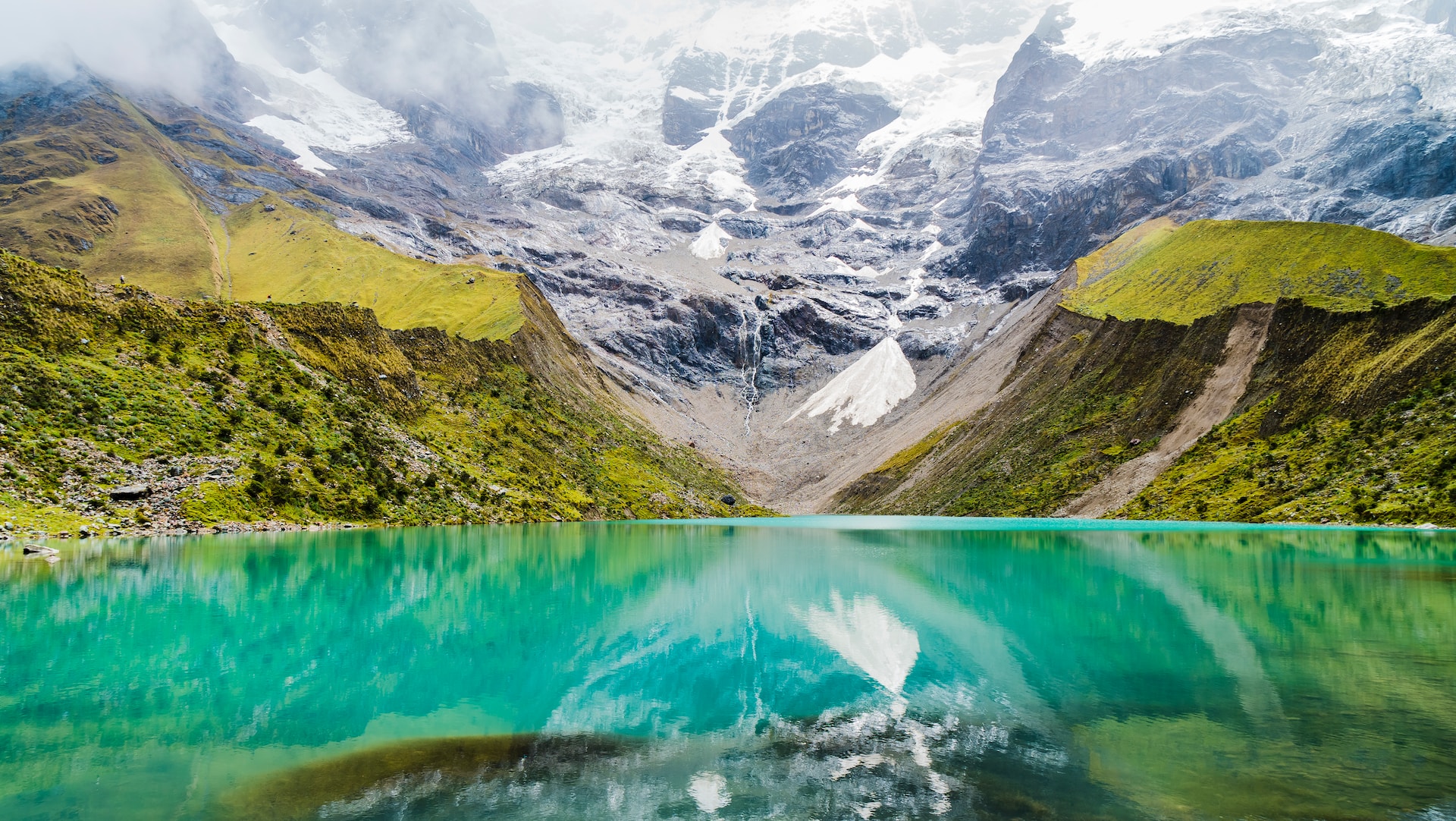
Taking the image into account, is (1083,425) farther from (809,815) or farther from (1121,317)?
(809,815)

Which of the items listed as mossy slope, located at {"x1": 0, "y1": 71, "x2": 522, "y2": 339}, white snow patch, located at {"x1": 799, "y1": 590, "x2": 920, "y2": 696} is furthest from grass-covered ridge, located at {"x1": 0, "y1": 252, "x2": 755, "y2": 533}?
white snow patch, located at {"x1": 799, "y1": 590, "x2": 920, "y2": 696}

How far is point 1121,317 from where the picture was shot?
14562cm

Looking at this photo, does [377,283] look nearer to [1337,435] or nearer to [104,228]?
[104,228]

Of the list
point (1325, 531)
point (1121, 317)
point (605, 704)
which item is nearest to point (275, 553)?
point (605, 704)

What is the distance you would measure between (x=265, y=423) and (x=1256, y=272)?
149 metres

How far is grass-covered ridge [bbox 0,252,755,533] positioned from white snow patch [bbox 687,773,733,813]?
2139 inches

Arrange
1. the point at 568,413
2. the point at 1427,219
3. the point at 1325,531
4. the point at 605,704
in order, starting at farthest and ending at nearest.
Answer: the point at 1427,219 → the point at 568,413 → the point at 1325,531 → the point at 605,704

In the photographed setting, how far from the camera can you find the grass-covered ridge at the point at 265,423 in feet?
185

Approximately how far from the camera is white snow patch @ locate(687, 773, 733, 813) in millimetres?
12602

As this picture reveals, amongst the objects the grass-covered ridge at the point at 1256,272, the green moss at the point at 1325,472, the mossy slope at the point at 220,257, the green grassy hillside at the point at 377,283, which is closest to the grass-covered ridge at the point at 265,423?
the green grassy hillside at the point at 377,283

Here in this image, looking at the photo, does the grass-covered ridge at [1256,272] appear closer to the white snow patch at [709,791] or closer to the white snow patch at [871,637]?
the white snow patch at [871,637]

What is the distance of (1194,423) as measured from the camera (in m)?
113

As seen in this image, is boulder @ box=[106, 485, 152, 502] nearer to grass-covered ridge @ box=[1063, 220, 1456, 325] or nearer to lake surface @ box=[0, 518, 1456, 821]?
lake surface @ box=[0, 518, 1456, 821]

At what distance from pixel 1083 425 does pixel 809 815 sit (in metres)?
130
